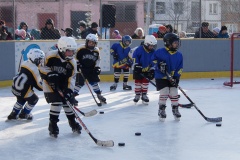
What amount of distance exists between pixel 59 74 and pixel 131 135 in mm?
1096

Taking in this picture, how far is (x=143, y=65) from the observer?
8695 mm

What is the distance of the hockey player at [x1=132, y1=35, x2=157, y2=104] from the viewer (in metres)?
8.51

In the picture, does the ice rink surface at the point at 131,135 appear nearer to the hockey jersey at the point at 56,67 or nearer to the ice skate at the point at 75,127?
the ice skate at the point at 75,127

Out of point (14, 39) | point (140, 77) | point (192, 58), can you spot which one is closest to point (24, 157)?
point (140, 77)

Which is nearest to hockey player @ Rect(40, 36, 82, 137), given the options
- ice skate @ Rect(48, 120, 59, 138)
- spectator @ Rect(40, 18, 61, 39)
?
ice skate @ Rect(48, 120, 59, 138)

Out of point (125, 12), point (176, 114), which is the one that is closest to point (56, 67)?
point (176, 114)

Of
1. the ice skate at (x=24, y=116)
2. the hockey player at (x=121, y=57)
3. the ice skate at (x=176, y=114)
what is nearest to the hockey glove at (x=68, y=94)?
the ice skate at (x=24, y=116)

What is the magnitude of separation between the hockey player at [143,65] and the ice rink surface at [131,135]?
0.93 feet

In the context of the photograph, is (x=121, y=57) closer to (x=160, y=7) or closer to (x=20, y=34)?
(x=20, y=34)

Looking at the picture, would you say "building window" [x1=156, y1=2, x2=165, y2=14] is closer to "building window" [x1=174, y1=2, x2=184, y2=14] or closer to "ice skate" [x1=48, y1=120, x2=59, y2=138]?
"building window" [x1=174, y1=2, x2=184, y2=14]

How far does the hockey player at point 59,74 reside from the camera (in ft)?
20.0

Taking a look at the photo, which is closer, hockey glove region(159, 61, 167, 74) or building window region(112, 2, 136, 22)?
hockey glove region(159, 61, 167, 74)

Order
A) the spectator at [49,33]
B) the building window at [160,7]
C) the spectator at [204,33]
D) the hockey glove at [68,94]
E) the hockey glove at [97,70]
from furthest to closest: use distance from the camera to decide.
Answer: the building window at [160,7] < the spectator at [204,33] < the spectator at [49,33] < the hockey glove at [97,70] < the hockey glove at [68,94]

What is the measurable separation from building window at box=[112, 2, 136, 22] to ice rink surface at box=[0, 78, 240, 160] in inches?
190
